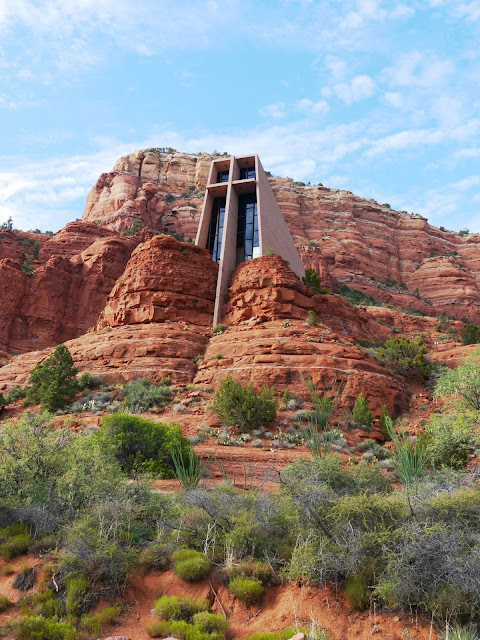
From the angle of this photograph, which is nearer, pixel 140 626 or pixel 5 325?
pixel 140 626

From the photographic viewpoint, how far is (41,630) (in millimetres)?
7051

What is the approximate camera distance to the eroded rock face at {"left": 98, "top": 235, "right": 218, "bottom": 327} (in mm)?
30344

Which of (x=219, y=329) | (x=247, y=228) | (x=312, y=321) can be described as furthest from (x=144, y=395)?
(x=247, y=228)

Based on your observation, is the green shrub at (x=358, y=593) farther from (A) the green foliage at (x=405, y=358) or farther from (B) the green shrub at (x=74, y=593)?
(A) the green foliage at (x=405, y=358)

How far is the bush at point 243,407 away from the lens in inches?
787

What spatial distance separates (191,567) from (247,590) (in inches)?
42.7

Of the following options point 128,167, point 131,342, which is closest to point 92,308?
point 131,342

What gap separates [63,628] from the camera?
7.09 meters

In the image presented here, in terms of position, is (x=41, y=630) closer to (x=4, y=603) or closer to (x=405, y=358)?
(x=4, y=603)

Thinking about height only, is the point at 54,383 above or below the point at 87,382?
below

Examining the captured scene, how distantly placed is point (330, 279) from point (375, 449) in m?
38.5

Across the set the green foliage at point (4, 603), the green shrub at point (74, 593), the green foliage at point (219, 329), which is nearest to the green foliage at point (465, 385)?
the green shrub at point (74, 593)

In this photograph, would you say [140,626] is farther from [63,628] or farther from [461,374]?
[461,374]

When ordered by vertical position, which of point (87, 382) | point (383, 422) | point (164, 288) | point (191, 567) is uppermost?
point (164, 288)
